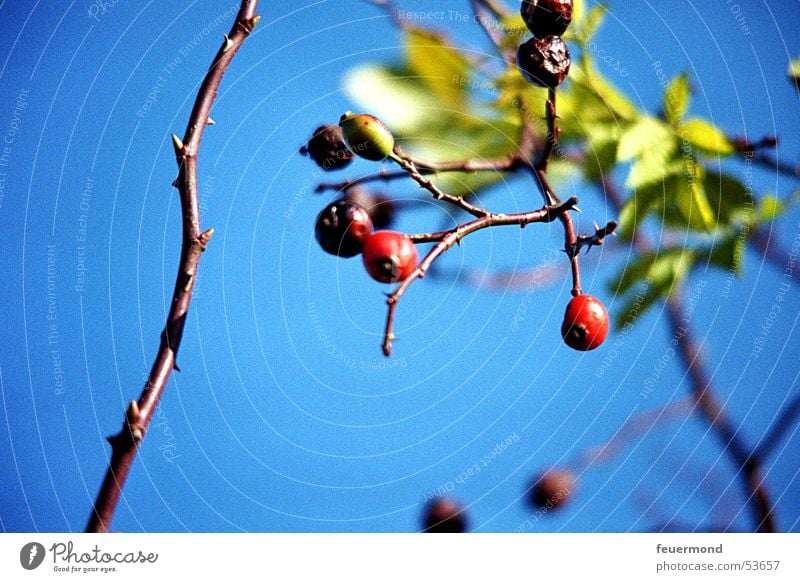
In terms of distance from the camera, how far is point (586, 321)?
1.97ft

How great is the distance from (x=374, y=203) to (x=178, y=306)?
215 millimetres

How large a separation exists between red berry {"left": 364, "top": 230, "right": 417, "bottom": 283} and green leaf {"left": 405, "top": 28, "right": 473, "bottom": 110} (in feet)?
0.61

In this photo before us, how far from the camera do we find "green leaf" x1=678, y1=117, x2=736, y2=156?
649 mm

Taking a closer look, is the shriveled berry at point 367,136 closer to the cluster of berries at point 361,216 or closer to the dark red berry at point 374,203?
the cluster of berries at point 361,216

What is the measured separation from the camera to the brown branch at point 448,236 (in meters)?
0.51

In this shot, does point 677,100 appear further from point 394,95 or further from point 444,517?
point 444,517

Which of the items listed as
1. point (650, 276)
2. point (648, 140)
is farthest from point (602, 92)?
point (650, 276)

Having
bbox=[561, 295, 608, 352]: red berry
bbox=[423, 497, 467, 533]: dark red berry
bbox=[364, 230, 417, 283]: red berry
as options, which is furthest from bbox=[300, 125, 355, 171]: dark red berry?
bbox=[423, 497, 467, 533]: dark red berry

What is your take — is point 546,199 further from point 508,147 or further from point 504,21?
point 504,21

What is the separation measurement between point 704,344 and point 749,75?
0.28m

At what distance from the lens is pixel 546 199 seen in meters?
0.70

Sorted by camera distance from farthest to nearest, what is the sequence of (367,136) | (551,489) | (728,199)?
1. (551,489)
2. (728,199)
3. (367,136)

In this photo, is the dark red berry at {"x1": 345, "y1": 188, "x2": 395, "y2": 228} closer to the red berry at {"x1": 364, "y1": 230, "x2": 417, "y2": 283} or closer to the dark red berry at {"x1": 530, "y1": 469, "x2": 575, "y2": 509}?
the red berry at {"x1": 364, "y1": 230, "x2": 417, "y2": 283}
